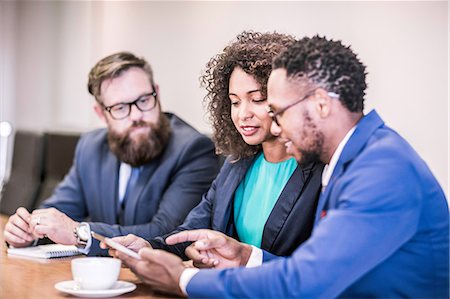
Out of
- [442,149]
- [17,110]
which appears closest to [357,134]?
[442,149]

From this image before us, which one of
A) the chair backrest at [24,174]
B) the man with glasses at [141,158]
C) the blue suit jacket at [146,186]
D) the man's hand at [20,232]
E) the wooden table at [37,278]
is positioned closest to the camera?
the wooden table at [37,278]

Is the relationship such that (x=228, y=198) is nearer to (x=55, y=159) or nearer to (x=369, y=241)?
(x=369, y=241)

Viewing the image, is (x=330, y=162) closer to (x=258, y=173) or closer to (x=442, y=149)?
(x=258, y=173)

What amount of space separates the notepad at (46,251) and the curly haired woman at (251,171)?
1.02 ft

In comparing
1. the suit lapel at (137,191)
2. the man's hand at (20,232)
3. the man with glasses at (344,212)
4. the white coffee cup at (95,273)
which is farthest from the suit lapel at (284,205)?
the suit lapel at (137,191)

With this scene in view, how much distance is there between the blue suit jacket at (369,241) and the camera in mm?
1713

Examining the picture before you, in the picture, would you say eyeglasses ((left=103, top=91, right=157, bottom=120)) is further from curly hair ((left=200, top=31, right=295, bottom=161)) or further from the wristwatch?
the wristwatch

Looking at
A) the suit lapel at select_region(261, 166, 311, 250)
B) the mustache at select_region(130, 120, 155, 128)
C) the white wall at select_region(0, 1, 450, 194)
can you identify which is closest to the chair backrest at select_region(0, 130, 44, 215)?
the white wall at select_region(0, 1, 450, 194)

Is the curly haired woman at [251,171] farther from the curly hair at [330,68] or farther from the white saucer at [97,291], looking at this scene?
the curly hair at [330,68]

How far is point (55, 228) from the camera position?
103 inches

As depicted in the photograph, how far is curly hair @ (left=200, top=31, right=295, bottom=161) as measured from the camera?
2.44 m

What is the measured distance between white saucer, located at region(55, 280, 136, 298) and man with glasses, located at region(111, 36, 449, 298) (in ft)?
0.21

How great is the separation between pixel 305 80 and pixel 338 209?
0.35m

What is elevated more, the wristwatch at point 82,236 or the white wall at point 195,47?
the white wall at point 195,47
